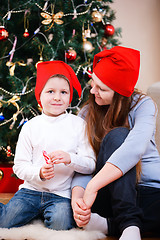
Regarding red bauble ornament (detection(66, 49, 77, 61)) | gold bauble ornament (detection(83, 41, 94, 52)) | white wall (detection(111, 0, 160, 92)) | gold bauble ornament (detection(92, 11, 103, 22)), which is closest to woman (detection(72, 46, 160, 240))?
red bauble ornament (detection(66, 49, 77, 61))

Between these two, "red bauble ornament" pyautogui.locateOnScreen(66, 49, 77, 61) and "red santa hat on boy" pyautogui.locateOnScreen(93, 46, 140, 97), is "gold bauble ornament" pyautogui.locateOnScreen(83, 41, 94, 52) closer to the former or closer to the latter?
"red bauble ornament" pyautogui.locateOnScreen(66, 49, 77, 61)

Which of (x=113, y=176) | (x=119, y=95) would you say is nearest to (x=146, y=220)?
(x=113, y=176)

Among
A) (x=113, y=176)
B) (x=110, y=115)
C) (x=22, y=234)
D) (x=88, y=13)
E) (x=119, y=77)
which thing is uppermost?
(x=88, y=13)

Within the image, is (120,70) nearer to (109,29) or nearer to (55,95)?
(55,95)

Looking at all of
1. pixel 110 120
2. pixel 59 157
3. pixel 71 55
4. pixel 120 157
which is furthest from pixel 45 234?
pixel 71 55

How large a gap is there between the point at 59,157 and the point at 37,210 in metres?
0.28

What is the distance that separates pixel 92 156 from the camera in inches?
55.3

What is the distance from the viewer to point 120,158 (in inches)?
48.3

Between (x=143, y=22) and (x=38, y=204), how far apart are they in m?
2.57

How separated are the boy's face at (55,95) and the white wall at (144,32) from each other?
6.80 ft

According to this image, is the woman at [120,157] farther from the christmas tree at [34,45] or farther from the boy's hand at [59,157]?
the christmas tree at [34,45]

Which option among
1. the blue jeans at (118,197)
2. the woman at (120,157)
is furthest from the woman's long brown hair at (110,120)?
the blue jeans at (118,197)

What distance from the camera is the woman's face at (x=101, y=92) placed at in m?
1.43

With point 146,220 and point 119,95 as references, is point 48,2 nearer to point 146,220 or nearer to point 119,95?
point 119,95
